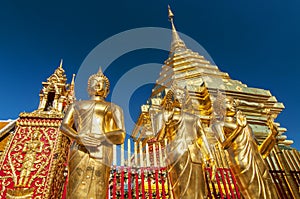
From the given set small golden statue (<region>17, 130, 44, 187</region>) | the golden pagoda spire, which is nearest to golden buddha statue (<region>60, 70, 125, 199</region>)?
small golden statue (<region>17, 130, 44, 187</region>)

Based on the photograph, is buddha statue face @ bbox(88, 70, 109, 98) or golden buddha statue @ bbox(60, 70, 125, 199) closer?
golden buddha statue @ bbox(60, 70, 125, 199)

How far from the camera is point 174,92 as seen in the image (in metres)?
4.79

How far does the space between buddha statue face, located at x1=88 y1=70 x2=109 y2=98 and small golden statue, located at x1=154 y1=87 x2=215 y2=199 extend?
1.20 m

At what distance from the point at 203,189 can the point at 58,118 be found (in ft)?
10.4

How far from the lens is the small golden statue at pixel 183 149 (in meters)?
3.59

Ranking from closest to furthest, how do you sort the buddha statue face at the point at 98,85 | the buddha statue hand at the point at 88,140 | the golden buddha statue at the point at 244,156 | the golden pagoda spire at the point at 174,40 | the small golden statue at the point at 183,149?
the buddha statue hand at the point at 88,140 < the small golden statue at the point at 183,149 < the buddha statue face at the point at 98,85 < the golden buddha statue at the point at 244,156 < the golden pagoda spire at the point at 174,40

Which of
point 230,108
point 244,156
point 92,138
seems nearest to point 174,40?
point 230,108

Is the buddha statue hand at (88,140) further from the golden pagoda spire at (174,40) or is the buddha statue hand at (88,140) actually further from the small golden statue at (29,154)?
the golden pagoda spire at (174,40)

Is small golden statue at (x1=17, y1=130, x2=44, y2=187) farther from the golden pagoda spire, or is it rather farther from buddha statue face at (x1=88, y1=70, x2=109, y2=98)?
the golden pagoda spire

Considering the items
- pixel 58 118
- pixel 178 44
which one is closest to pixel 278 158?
pixel 58 118

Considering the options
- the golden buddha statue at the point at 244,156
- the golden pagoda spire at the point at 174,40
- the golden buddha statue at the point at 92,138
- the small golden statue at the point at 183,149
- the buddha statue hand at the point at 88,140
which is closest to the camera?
the golden buddha statue at the point at 92,138

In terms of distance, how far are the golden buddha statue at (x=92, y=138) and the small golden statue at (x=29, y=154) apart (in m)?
1.38

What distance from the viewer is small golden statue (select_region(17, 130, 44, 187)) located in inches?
155

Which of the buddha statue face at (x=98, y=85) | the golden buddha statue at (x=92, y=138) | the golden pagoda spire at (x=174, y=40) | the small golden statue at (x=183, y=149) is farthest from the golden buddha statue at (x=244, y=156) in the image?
the golden pagoda spire at (x=174, y=40)
